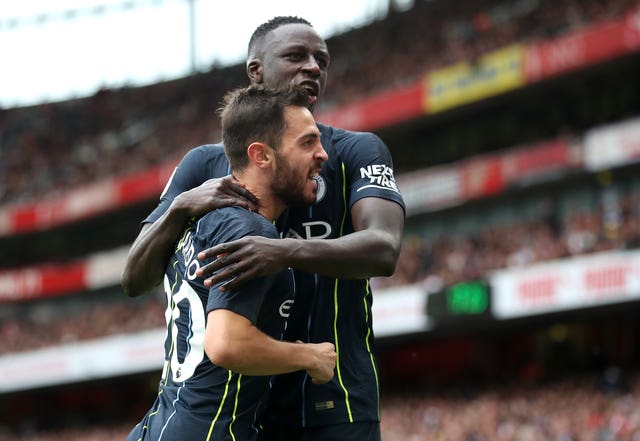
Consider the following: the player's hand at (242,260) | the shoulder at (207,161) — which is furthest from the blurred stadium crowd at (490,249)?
the player's hand at (242,260)

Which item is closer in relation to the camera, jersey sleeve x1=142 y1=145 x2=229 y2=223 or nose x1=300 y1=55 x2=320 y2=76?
jersey sleeve x1=142 y1=145 x2=229 y2=223

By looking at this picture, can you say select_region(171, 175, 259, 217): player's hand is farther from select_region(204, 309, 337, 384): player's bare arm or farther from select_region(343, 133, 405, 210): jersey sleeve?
select_region(343, 133, 405, 210): jersey sleeve

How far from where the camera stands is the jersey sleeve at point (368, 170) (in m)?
4.07

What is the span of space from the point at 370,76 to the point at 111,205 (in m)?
11.7

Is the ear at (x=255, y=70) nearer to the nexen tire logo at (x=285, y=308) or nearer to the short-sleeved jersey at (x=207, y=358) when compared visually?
the short-sleeved jersey at (x=207, y=358)

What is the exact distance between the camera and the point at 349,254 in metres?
3.79

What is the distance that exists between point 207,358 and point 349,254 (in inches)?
23.5

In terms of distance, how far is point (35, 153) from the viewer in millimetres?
44312

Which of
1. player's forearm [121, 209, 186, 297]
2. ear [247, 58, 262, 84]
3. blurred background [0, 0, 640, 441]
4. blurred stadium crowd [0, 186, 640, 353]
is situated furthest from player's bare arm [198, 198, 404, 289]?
blurred stadium crowd [0, 186, 640, 353]

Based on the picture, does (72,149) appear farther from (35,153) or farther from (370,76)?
(370,76)

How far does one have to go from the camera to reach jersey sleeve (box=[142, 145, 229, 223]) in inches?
169

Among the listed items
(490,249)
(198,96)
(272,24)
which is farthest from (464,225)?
(272,24)

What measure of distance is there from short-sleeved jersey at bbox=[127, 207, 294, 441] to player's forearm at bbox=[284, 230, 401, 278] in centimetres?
9

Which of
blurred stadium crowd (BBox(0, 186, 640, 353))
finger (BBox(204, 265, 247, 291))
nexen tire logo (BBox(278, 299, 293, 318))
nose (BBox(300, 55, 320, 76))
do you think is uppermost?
blurred stadium crowd (BBox(0, 186, 640, 353))
